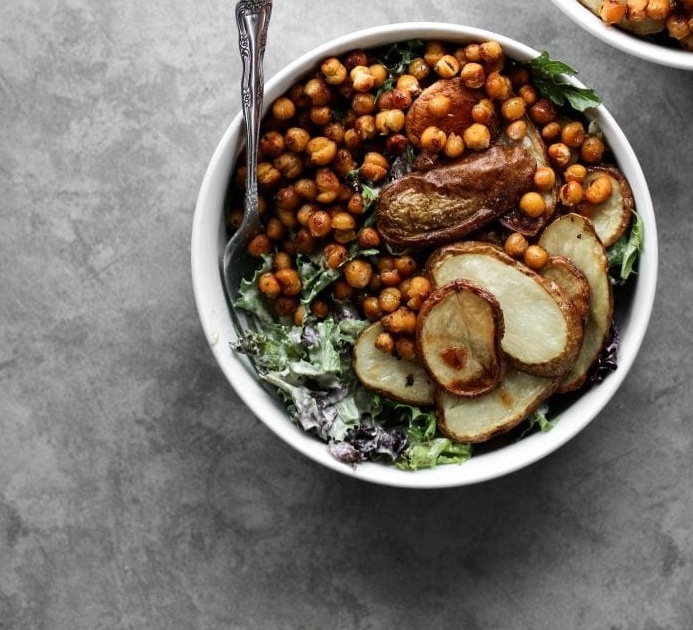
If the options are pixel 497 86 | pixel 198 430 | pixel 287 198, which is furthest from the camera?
pixel 198 430

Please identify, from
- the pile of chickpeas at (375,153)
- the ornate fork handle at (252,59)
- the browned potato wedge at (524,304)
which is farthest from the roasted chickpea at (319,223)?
the browned potato wedge at (524,304)

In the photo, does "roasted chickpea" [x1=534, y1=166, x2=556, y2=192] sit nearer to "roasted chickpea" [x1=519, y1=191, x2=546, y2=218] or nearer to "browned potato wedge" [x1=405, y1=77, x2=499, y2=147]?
"roasted chickpea" [x1=519, y1=191, x2=546, y2=218]

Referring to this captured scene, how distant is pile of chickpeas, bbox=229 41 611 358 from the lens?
263 cm

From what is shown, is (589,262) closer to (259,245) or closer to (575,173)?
(575,173)

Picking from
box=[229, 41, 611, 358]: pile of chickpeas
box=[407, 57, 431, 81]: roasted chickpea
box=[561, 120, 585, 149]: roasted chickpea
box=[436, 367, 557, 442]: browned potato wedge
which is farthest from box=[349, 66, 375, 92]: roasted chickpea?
box=[436, 367, 557, 442]: browned potato wedge

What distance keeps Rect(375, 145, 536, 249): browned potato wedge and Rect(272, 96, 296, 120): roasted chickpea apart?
360 millimetres

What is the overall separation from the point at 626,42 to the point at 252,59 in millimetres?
1112

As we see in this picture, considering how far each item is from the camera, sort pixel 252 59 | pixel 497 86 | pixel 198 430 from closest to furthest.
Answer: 1. pixel 252 59
2. pixel 497 86
3. pixel 198 430

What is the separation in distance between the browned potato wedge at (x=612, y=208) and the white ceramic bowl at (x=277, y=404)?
0.03 metres

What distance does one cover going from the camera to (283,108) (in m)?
2.66

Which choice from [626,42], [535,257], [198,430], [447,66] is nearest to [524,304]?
[535,257]

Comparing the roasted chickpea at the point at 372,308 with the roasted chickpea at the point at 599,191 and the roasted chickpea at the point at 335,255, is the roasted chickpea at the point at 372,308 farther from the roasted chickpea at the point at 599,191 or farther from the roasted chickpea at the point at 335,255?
the roasted chickpea at the point at 599,191

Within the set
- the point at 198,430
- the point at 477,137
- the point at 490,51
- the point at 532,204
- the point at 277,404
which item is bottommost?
the point at 198,430

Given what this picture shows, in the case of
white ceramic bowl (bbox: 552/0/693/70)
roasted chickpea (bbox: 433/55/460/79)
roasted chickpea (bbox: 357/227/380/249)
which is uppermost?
white ceramic bowl (bbox: 552/0/693/70)
